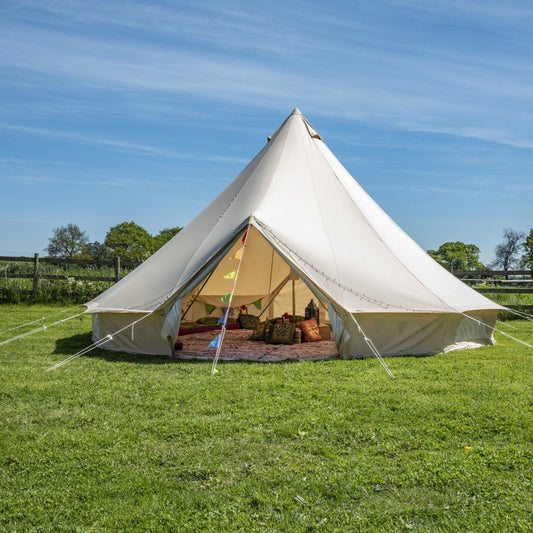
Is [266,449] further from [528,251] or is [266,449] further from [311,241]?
[528,251]

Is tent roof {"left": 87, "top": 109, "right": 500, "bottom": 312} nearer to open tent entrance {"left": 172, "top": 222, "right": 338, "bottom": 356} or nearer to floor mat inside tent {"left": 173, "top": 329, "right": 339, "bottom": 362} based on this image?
floor mat inside tent {"left": 173, "top": 329, "right": 339, "bottom": 362}

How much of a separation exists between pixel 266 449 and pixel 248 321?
6.30 metres

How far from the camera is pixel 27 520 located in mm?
2668

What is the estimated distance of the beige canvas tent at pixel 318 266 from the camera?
659cm

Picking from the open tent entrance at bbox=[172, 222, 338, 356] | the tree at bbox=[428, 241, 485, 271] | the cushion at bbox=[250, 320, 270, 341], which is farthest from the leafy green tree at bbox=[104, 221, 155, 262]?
the cushion at bbox=[250, 320, 270, 341]

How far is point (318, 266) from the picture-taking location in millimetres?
6762

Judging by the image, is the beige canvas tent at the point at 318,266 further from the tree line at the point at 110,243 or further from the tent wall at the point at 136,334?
the tree line at the point at 110,243

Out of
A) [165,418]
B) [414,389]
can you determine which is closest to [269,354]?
[414,389]

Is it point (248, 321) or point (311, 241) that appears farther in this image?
point (248, 321)

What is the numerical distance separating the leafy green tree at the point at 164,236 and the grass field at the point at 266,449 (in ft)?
164

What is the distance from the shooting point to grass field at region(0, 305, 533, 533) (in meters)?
2.70

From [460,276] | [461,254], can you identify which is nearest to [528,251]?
[461,254]

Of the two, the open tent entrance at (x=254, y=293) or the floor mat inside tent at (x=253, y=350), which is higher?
the open tent entrance at (x=254, y=293)

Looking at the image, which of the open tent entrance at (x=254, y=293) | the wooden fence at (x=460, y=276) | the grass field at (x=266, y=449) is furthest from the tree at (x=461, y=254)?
the grass field at (x=266, y=449)
